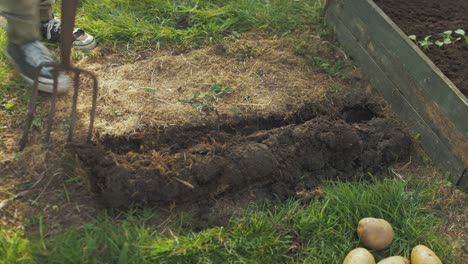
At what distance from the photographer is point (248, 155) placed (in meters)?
2.86

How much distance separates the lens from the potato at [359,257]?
7.93 feet

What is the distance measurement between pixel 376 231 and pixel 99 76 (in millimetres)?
2120

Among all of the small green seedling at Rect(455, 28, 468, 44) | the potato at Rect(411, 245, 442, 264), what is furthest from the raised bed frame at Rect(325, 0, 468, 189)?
the potato at Rect(411, 245, 442, 264)

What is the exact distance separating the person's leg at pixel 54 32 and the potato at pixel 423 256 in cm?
262

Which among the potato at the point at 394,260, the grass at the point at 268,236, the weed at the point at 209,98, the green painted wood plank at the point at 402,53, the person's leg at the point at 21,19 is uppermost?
the green painted wood plank at the point at 402,53

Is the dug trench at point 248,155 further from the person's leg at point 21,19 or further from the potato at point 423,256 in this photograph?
the person's leg at point 21,19

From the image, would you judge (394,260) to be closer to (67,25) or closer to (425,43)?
(425,43)

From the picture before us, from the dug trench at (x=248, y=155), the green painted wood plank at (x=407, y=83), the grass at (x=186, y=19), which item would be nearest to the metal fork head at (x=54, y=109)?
the dug trench at (x=248, y=155)

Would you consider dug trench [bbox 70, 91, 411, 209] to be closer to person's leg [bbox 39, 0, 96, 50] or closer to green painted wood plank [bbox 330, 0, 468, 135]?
green painted wood plank [bbox 330, 0, 468, 135]

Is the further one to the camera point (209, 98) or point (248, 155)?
point (209, 98)

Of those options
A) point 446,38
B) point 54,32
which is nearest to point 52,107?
point 54,32

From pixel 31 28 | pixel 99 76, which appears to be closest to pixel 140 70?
pixel 99 76

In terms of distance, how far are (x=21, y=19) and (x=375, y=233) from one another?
2.45m

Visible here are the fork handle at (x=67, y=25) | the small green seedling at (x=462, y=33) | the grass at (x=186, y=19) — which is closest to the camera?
the fork handle at (x=67, y=25)
